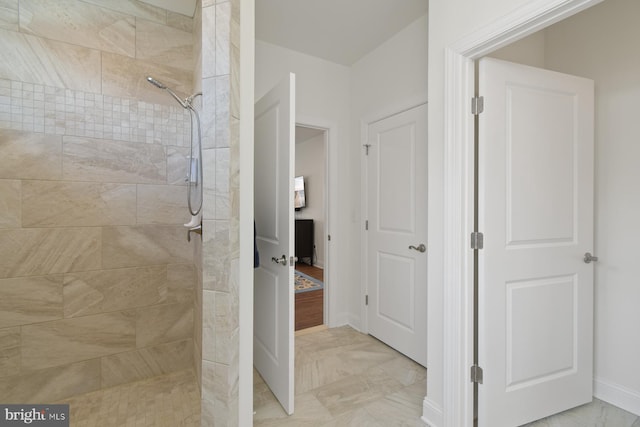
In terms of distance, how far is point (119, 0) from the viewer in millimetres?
1970

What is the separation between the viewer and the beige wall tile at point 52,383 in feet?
5.67

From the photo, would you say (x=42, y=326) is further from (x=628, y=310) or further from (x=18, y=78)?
(x=628, y=310)

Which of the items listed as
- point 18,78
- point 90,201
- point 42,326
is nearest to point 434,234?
point 90,201

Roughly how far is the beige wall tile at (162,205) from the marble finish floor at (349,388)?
1280 millimetres

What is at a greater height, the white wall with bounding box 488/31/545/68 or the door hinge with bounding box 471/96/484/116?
the white wall with bounding box 488/31/545/68

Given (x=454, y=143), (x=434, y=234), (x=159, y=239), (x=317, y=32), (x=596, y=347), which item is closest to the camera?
(x=454, y=143)

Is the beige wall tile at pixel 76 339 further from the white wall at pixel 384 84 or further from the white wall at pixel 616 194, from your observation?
the white wall at pixel 616 194

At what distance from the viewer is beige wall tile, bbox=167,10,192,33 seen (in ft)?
7.04

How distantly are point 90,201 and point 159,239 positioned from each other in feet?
1.53

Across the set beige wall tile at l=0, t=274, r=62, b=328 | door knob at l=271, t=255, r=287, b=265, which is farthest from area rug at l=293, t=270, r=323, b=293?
beige wall tile at l=0, t=274, r=62, b=328

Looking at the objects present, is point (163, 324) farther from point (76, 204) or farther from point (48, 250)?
point (76, 204)

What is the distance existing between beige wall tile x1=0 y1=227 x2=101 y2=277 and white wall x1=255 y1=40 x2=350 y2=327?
1889mm

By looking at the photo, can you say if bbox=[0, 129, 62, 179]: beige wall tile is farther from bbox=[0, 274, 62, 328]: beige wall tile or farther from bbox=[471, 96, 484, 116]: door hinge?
bbox=[471, 96, 484, 116]: door hinge

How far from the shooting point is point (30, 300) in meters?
1.77
